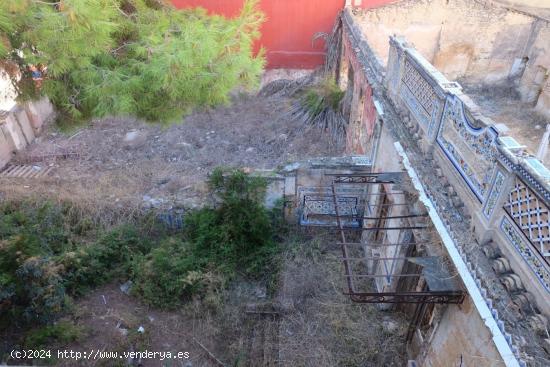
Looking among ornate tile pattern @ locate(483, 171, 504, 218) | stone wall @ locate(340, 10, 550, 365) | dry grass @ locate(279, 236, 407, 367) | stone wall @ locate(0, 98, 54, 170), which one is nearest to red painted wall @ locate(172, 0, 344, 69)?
stone wall @ locate(0, 98, 54, 170)

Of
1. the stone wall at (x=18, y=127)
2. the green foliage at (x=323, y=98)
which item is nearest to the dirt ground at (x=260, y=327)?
the green foliage at (x=323, y=98)

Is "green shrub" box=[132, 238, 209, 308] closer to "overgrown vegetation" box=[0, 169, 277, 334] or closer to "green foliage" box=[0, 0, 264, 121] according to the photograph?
"overgrown vegetation" box=[0, 169, 277, 334]

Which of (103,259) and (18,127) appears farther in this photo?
(18,127)

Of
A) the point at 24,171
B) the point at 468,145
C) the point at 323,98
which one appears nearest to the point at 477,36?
the point at 323,98

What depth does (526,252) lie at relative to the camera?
3.43 metres

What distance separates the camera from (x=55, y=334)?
625 centimetres

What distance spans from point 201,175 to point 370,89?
4655mm

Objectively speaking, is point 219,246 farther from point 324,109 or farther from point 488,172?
point 324,109

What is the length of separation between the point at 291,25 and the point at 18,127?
28.5 ft

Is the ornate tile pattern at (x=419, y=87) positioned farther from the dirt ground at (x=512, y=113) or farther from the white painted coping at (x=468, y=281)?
the dirt ground at (x=512, y=113)

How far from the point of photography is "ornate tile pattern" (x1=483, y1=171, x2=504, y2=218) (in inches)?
145

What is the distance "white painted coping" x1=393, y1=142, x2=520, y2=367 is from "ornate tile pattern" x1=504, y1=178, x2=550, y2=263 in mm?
625

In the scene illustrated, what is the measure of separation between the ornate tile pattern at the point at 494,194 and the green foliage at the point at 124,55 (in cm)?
381

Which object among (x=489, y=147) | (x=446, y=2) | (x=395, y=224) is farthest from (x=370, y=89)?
(x=446, y=2)
